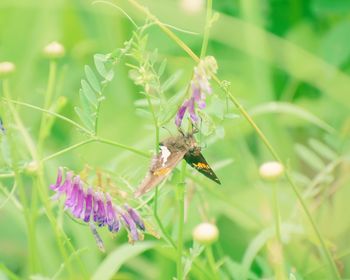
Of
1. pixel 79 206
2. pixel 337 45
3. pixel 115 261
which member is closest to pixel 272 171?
pixel 79 206

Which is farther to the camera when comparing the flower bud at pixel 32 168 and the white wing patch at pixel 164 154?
the flower bud at pixel 32 168

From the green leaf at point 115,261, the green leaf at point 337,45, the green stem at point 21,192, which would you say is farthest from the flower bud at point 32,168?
the green leaf at point 337,45

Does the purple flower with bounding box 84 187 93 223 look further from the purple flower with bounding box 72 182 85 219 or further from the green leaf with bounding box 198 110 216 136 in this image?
the green leaf with bounding box 198 110 216 136

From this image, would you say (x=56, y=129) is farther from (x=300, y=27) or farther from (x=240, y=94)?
(x=300, y=27)

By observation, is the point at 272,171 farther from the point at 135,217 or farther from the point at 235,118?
the point at 235,118

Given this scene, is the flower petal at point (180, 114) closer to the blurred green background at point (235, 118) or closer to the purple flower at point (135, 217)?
the purple flower at point (135, 217)

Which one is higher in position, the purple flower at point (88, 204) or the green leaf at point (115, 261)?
the purple flower at point (88, 204)

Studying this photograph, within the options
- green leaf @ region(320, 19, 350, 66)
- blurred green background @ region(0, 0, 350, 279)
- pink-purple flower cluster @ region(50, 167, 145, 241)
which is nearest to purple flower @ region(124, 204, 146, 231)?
pink-purple flower cluster @ region(50, 167, 145, 241)
